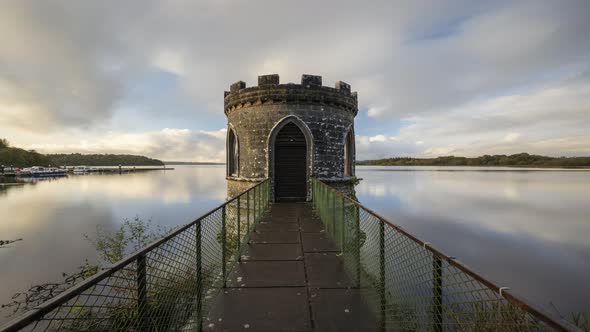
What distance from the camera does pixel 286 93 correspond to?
→ 10.1m

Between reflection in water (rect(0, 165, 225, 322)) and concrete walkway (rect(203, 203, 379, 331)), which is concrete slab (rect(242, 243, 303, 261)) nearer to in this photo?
concrete walkway (rect(203, 203, 379, 331))

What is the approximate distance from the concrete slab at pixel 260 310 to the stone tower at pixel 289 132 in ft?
22.4

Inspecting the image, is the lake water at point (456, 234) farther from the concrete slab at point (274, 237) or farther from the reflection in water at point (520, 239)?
the concrete slab at point (274, 237)

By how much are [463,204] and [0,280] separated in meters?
44.1

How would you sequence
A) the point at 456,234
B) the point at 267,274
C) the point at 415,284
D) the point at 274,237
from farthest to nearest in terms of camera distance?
the point at 456,234, the point at 274,237, the point at 267,274, the point at 415,284

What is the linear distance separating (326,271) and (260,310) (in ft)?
4.88

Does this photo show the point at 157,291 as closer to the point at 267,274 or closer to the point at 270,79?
the point at 267,274

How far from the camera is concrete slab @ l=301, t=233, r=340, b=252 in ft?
17.7

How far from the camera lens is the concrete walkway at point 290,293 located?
310 centimetres

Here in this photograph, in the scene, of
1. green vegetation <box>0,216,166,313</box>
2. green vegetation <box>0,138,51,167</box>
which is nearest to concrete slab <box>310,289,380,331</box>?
green vegetation <box>0,216,166,313</box>

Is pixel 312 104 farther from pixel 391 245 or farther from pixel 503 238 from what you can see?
pixel 503 238

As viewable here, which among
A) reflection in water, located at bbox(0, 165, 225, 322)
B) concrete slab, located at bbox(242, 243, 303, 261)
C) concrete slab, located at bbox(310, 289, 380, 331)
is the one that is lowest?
reflection in water, located at bbox(0, 165, 225, 322)

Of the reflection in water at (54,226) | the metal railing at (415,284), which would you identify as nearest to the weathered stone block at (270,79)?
the metal railing at (415,284)

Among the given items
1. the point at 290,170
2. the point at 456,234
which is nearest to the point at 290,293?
the point at 290,170
